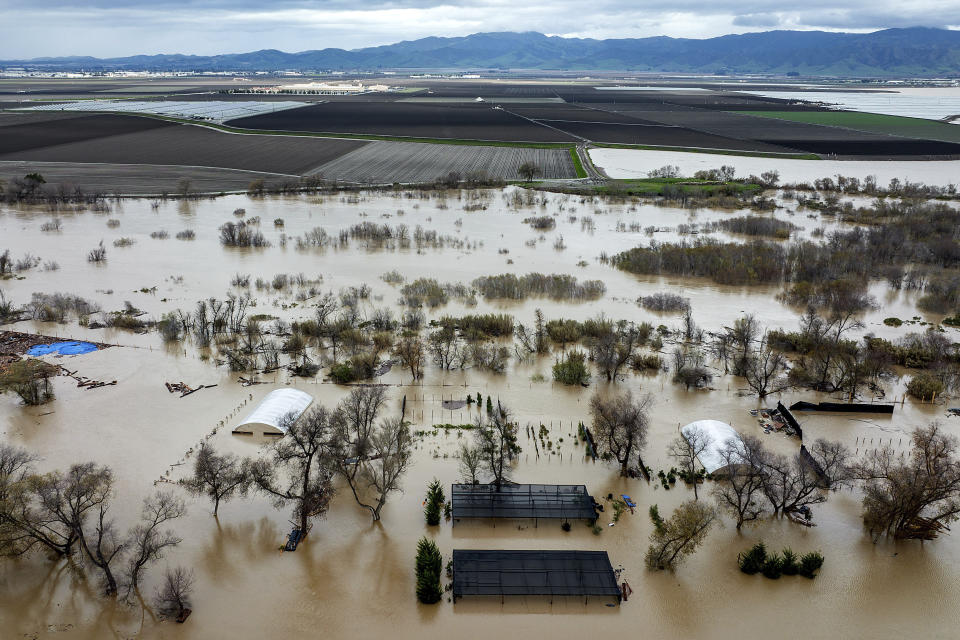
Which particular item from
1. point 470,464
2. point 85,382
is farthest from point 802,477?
point 85,382

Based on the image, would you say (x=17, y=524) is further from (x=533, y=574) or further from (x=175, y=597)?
(x=533, y=574)

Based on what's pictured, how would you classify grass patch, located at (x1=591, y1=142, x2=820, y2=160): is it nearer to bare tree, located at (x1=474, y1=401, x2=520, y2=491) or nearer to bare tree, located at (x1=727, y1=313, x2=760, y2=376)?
bare tree, located at (x1=727, y1=313, x2=760, y2=376)

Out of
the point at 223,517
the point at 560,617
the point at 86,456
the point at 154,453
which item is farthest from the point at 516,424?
the point at 86,456

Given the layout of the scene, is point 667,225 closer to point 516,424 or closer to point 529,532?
point 516,424

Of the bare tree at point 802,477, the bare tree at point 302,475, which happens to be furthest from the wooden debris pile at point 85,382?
the bare tree at point 802,477

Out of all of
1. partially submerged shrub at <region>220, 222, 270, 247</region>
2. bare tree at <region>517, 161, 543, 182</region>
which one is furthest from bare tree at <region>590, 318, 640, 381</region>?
bare tree at <region>517, 161, 543, 182</region>

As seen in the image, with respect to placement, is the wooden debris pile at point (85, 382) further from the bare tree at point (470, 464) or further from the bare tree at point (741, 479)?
the bare tree at point (741, 479)

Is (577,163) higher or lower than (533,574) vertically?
higher
